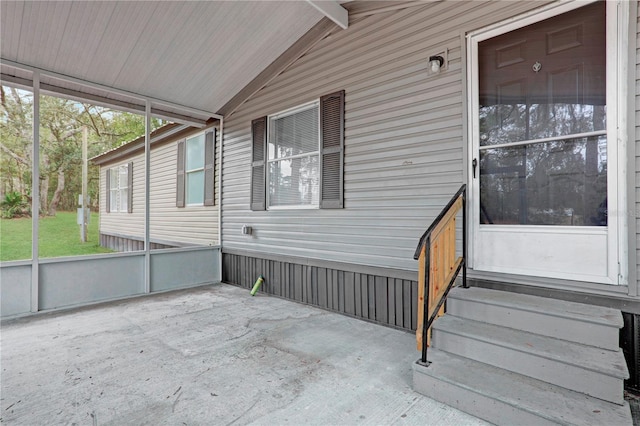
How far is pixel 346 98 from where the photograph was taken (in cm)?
408

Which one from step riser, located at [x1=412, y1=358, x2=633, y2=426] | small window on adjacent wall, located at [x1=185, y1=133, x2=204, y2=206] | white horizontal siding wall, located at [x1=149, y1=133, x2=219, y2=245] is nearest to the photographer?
step riser, located at [x1=412, y1=358, x2=633, y2=426]

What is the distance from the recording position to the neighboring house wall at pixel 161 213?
6.79 meters

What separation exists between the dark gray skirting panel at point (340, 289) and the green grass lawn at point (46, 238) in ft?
8.46

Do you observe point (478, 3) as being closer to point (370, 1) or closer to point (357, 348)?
point (370, 1)

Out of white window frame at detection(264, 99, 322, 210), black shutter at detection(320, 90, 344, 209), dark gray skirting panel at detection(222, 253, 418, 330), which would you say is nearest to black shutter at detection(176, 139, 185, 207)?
dark gray skirting panel at detection(222, 253, 418, 330)

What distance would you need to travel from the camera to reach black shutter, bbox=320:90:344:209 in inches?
161

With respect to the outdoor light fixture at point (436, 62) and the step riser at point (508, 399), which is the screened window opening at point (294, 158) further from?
the step riser at point (508, 399)

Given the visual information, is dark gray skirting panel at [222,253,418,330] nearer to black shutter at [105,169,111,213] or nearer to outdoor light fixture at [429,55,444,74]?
outdoor light fixture at [429,55,444,74]

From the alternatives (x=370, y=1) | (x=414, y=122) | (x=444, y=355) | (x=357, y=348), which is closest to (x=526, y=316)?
(x=444, y=355)

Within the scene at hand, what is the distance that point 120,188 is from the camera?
27.1ft

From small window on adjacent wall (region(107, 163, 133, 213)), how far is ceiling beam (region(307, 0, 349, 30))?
6771 millimetres

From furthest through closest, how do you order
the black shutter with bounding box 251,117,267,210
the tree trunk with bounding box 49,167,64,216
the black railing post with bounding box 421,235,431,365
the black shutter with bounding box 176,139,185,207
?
1. the black shutter with bounding box 176,139,185,207
2. the black shutter with bounding box 251,117,267,210
3. the tree trunk with bounding box 49,167,64,216
4. the black railing post with bounding box 421,235,431,365

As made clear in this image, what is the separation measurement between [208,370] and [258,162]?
348 centimetres

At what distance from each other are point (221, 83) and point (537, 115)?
14.6ft
